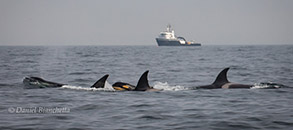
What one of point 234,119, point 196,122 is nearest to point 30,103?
point 196,122

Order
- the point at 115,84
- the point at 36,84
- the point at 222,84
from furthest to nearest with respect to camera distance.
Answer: the point at 36,84 → the point at 222,84 → the point at 115,84

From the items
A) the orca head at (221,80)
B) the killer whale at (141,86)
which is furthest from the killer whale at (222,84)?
the killer whale at (141,86)

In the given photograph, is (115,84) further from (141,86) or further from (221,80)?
(221,80)

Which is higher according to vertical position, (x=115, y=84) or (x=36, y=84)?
(x=36, y=84)

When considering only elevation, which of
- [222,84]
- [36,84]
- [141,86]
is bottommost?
[222,84]

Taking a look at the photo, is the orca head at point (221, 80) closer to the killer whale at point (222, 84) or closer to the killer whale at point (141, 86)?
the killer whale at point (222, 84)

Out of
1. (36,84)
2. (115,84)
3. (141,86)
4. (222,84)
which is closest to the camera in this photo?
(141,86)

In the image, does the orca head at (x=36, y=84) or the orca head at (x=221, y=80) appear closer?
the orca head at (x=221, y=80)

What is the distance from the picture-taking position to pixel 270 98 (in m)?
14.6

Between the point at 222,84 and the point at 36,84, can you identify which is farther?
the point at 36,84

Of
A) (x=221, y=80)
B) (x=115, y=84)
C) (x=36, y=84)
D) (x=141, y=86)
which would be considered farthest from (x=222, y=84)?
(x=36, y=84)

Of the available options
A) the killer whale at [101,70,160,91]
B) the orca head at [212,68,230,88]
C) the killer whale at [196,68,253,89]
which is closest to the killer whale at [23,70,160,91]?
the killer whale at [101,70,160,91]

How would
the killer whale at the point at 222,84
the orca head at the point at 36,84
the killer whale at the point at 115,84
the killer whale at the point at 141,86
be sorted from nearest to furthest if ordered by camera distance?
the killer whale at the point at 141,86
the killer whale at the point at 115,84
the killer whale at the point at 222,84
the orca head at the point at 36,84

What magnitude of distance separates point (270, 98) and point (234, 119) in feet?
15.2
